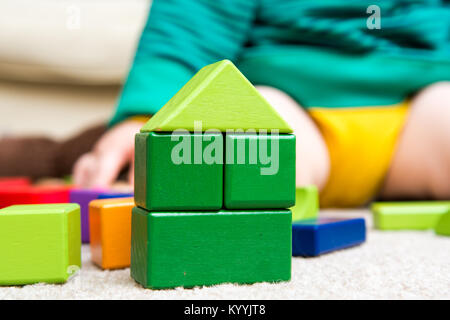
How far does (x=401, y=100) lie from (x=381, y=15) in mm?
169

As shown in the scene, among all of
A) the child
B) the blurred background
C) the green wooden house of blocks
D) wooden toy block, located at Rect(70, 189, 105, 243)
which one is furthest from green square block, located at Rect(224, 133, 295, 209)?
the blurred background

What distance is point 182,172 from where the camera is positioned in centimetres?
46

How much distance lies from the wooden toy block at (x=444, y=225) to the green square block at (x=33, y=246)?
51cm

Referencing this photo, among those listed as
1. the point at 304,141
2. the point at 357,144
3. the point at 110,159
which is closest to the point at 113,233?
the point at 110,159

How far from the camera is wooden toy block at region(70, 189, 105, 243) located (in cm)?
69

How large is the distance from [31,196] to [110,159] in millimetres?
215

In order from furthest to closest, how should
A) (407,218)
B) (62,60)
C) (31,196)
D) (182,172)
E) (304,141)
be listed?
(62,60) → (304,141) → (407,218) → (31,196) → (182,172)

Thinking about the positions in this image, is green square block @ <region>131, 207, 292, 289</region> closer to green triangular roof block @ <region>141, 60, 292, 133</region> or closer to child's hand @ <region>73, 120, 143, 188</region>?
green triangular roof block @ <region>141, 60, 292, 133</region>

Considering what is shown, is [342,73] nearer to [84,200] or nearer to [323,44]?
[323,44]

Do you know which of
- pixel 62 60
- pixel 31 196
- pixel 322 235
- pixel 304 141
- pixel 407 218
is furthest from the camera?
pixel 62 60

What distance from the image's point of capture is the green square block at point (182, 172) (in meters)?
0.45

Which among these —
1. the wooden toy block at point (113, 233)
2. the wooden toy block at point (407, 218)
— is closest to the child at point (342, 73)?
the wooden toy block at point (407, 218)

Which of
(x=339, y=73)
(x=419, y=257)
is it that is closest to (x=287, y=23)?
(x=339, y=73)
